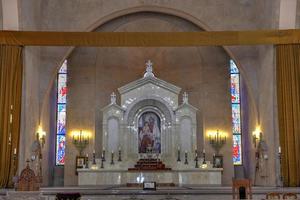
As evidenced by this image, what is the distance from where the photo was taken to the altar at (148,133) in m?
20.9

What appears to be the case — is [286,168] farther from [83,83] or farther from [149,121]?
[83,83]

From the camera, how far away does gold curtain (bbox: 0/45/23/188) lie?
16828 mm

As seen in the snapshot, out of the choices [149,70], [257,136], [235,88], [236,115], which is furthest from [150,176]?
[235,88]

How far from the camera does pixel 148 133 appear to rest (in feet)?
72.2

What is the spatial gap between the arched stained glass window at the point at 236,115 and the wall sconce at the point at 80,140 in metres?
6.60

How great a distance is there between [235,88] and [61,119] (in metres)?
8.13

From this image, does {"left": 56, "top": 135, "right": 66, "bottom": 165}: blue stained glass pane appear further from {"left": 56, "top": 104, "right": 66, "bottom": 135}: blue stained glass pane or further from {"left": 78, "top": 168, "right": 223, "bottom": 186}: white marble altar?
{"left": 78, "top": 168, "right": 223, "bottom": 186}: white marble altar

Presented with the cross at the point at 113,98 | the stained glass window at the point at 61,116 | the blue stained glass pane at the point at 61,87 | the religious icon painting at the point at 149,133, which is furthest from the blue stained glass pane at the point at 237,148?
the blue stained glass pane at the point at 61,87

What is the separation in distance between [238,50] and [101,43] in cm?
597

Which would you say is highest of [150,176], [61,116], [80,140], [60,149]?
[61,116]

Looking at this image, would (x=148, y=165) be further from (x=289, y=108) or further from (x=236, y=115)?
(x=289, y=108)

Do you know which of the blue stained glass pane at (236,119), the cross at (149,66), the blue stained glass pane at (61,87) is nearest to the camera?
the cross at (149,66)

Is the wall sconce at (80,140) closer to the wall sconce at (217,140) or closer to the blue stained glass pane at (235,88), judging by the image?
the wall sconce at (217,140)

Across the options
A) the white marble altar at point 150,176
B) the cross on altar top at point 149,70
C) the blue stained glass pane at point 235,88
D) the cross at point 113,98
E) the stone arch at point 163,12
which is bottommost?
the white marble altar at point 150,176
